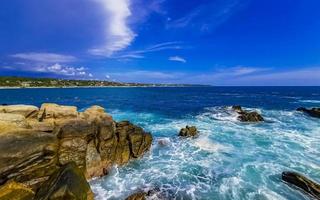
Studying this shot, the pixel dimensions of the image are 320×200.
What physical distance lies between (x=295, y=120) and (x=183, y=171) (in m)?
29.7

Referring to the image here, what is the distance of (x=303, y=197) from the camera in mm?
13383

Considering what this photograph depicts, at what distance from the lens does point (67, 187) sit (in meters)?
9.65

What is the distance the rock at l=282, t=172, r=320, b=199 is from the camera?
1363 centimetres

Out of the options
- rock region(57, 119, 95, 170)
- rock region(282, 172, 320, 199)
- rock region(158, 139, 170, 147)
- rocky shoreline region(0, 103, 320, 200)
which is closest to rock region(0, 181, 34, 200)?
rocky shoreline region(0, 103, 320, 200)

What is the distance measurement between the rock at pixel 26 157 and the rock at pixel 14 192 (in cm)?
131

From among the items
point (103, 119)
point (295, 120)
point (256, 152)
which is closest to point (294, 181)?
point (256, 152)

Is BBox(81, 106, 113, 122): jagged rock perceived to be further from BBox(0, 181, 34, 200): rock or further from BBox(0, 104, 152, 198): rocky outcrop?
BBox(0, 181, 34, 200): rock

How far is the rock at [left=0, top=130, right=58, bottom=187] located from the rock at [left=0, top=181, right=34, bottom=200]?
1.31m

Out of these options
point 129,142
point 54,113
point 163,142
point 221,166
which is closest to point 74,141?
point 54,113

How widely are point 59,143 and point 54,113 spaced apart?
300 centimetres

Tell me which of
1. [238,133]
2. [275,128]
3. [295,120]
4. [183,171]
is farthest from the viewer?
[295,120]

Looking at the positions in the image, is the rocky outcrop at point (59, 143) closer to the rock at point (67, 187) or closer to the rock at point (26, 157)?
the rock at point (26, 157)

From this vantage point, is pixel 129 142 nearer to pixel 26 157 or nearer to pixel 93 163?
pixel 93 163

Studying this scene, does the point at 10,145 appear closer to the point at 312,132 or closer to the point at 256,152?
the point at 256,152
